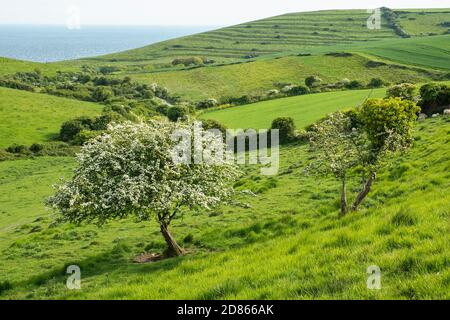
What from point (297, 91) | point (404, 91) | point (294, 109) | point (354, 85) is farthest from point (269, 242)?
point (297, 91)

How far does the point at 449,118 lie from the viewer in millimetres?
46562

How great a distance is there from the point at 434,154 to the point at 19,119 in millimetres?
93694

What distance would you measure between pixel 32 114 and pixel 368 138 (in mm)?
101401

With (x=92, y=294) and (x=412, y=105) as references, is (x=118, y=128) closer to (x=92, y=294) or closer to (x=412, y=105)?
(x=92, y=294)

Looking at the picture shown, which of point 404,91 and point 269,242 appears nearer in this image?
point 269,242

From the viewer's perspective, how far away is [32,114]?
109 metres

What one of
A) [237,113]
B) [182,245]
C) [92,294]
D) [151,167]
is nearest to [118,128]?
[151,167]

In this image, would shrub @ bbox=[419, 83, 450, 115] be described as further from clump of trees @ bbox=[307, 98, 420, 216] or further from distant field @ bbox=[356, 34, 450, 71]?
distant field @ bbox=[356, 34, 450, 71]

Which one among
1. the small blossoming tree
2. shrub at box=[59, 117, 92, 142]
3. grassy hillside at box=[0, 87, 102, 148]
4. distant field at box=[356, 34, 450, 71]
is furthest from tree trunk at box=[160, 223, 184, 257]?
distant field at box=[356, 34, 450, 71]

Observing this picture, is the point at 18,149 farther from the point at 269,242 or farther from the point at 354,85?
the point at 269,242

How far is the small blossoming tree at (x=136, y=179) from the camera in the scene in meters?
21.5

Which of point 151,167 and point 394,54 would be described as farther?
point 394,54

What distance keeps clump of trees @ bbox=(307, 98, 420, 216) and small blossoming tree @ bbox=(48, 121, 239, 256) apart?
5551 millimetres

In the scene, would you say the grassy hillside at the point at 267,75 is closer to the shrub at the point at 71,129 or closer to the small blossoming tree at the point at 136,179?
the shrub at the point at 71,129
